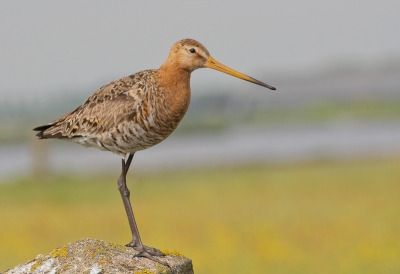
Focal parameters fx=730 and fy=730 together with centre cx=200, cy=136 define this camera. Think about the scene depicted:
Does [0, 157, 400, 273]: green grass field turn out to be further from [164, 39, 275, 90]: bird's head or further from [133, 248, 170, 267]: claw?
[133, 248, 170, 267]: claw

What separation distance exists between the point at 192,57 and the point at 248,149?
3957 centimetres

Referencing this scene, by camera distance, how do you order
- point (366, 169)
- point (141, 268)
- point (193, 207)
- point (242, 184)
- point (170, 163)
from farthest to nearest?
point (170, 163) < point (366, 169) < point (242, 184) < point (193, 207) < point (141, 268)

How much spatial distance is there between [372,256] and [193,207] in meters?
8.15

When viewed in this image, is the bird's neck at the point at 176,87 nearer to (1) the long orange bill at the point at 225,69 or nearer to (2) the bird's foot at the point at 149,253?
(1) the long orange bill at the point at 225,69

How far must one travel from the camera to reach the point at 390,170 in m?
28.2

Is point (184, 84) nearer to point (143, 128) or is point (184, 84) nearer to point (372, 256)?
point (143, 128)

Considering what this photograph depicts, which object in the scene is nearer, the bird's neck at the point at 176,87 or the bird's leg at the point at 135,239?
the bird's leg at the point at 135,239

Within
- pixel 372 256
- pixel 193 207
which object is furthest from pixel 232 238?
pixel 193 207

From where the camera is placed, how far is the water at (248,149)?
36.1m

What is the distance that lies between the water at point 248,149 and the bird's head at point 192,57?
2333 cm

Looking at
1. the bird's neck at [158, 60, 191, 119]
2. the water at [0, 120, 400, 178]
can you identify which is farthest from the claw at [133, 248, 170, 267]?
the water at [0, 120, 400, 178]

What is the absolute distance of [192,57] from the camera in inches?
315

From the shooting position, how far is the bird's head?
7.98 meters

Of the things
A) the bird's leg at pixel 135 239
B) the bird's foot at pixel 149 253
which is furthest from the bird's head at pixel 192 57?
the bird's foot at pixel 149 253
